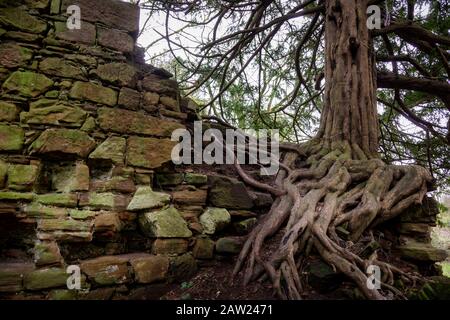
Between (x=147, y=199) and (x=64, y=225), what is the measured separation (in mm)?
657

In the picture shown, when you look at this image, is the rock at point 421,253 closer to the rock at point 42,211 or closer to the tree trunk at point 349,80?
the tree trunk at point 349,80

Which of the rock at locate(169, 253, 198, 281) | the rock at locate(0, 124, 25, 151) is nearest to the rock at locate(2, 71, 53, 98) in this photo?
the rock at locate(0, 124, 25, 151)

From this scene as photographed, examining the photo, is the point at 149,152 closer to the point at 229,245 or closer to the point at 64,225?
the point at 64,225

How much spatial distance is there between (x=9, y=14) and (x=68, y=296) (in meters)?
2.24

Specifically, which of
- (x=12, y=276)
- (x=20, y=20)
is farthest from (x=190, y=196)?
(x=20, y=20)

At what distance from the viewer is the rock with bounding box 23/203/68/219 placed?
2.35m

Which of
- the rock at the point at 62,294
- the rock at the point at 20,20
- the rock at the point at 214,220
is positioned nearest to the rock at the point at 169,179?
the rock at the point at 214,220

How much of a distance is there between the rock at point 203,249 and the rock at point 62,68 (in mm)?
1746

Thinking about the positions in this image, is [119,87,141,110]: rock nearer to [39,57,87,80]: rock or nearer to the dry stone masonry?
the dry stone masonry

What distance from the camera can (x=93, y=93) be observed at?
2746 mm

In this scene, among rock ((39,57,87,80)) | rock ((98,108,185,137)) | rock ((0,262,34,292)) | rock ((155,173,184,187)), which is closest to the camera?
rock ((0,262,34,292))

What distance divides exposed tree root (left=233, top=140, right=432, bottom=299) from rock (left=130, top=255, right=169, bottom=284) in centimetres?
61

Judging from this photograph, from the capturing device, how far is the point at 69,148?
2.57m

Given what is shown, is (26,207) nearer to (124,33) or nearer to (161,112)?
(161,112)
